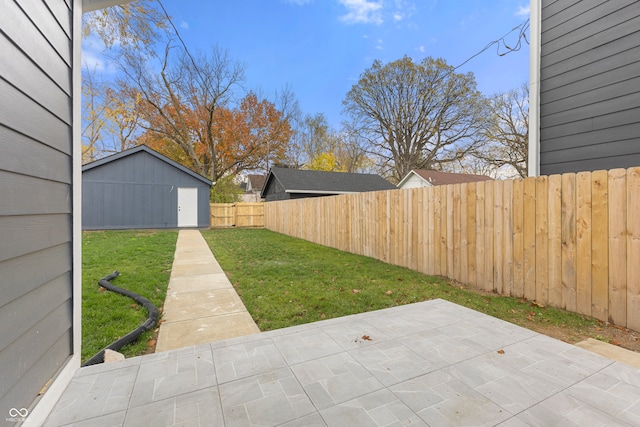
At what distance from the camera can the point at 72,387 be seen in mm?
1749

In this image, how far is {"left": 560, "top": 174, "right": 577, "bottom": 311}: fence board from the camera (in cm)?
300

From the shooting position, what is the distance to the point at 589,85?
379 cm

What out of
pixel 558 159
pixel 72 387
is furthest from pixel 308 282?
pixel 558 159

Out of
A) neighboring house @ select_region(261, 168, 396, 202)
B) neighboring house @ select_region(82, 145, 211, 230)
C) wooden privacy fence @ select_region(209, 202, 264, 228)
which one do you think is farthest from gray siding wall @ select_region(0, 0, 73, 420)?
wooden privacy fence @ select_region(209, 202, 264, 228)

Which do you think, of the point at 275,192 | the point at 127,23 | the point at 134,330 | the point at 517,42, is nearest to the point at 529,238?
the point at 134,330

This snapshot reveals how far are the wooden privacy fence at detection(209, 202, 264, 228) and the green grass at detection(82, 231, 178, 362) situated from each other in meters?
9.16

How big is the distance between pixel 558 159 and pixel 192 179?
549 inches

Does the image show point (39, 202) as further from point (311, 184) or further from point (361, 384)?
point (311, 184)

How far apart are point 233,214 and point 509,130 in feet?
59.8

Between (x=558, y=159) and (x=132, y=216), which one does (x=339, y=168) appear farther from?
(x=558, y=159)

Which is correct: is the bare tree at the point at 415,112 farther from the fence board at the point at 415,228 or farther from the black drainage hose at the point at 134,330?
the black drainage hose at the point at 134,330

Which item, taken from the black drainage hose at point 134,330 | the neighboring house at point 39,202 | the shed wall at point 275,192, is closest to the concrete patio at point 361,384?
the black drainage hose at point 134,330

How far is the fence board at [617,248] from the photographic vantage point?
8.67 ft

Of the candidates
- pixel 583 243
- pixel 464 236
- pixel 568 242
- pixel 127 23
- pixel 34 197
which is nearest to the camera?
pixel 34 197
